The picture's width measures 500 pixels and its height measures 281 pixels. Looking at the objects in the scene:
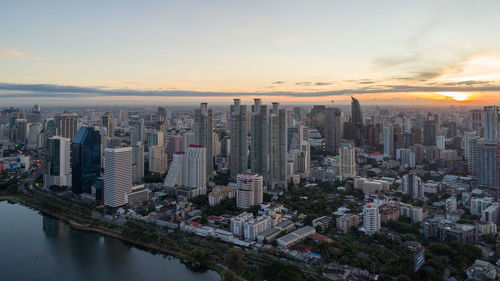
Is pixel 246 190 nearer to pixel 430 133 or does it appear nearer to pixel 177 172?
pixel 177 172

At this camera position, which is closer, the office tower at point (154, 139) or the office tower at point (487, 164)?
the office tower at point (487, 164)

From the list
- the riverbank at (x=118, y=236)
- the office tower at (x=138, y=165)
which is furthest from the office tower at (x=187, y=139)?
the riverbank at (x=118, y=236)

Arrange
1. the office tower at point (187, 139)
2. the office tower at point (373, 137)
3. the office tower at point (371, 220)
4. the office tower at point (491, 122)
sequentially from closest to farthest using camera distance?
the office tower at point (371, 220)
the office tower at point (491, 122)
the office tower at point (187, 139)
the office tower at point (373, 137)

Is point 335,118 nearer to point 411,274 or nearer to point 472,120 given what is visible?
point 472,120

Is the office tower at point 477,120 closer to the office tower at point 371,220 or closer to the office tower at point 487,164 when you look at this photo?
the office tower at point 487,164

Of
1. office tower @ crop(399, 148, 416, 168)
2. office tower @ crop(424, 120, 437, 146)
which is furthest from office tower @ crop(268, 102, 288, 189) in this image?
office tower @ crop(424, 120, 437, 146)

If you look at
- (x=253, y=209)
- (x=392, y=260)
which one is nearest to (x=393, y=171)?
(x=253, y=209)

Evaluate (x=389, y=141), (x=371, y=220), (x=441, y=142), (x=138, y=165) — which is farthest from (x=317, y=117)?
(x=371, y=220)
